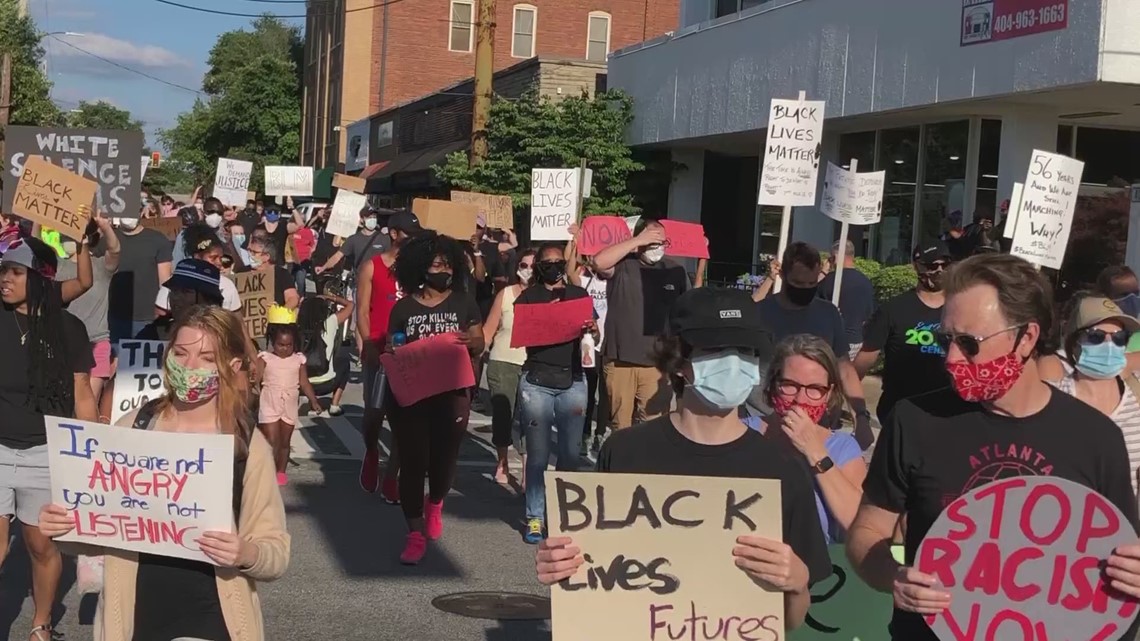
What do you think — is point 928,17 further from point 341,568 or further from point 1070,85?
point 341,568

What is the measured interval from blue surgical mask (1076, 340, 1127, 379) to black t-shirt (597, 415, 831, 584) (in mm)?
2917

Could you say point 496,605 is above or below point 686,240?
below

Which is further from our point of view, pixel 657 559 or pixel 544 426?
pixel 544 426

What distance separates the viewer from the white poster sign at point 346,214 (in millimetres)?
20266

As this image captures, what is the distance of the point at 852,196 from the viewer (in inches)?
553

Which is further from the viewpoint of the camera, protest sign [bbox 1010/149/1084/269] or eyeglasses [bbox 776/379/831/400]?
protest sign [bbox 1010/149/1084/269]

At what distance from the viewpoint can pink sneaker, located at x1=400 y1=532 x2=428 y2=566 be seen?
8125 mm

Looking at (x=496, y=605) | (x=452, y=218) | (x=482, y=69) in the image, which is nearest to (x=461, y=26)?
(x=482, y=69)

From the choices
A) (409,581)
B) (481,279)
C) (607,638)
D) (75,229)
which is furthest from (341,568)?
(481,279)

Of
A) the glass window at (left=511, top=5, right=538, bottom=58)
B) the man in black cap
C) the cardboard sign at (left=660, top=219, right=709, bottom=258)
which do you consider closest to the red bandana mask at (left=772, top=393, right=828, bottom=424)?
the man in black cap

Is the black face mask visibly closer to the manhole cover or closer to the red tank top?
the red tank top

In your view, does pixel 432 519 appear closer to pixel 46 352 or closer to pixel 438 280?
pixel 438 280

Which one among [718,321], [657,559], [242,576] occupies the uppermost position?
[718,321]

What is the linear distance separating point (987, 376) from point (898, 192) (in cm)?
1872
